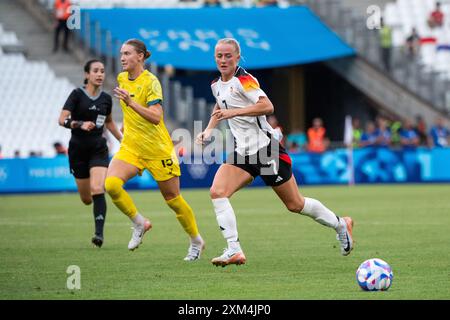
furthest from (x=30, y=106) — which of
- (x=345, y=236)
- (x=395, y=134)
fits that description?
(x=345, y=236)

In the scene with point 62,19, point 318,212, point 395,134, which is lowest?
point 395,134

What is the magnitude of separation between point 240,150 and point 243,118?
34 cm

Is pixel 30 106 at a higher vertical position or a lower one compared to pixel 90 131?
lower

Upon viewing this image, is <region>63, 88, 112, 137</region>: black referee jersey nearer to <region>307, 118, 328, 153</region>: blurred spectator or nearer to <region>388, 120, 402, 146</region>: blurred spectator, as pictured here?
<region>307, 118, 328, 153</region>: blurred spectator

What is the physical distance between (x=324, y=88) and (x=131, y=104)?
29.5m

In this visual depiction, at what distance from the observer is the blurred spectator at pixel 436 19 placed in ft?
131

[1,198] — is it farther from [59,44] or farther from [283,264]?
[283,264]

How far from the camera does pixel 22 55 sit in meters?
35.2

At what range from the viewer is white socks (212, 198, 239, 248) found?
11.2 meters

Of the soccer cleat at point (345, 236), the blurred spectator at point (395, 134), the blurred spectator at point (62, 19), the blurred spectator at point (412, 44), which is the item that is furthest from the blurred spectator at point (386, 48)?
the soccer cleat at point (345, 236)

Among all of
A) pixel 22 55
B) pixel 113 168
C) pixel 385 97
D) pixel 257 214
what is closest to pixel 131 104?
pixel 113 168

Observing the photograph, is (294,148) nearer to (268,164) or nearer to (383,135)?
(383,135)

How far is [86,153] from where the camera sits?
14.7 metres

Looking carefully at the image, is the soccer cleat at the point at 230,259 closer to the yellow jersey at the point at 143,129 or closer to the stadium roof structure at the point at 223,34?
the yellow jersey at the point at 143,129
